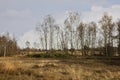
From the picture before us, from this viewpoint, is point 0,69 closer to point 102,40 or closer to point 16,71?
point 16,71

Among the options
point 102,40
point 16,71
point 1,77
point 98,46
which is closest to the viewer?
point 1,77

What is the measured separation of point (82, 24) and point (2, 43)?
22.5 metres

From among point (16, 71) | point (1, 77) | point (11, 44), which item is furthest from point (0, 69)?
point (11, 44)

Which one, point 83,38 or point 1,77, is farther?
point 83,38

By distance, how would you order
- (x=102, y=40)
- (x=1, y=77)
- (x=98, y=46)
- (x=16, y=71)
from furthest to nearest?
(x=98, y=46) → (x=102, y=40) → (x=16, y=71) → (x=1, y=77)

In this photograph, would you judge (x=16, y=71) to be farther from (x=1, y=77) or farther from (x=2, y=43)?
(x=2, y=43)

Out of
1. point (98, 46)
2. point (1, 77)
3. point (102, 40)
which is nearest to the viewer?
point (1, 77)

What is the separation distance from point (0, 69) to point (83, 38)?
202ft

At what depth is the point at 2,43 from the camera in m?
77.8

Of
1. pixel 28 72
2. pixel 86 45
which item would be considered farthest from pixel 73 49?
pixel 28 72

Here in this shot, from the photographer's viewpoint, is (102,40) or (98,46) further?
(98,46)

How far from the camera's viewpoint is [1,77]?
14.3 metres

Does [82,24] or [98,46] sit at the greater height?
[82,24]

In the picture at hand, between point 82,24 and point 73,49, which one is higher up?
point 82,24
